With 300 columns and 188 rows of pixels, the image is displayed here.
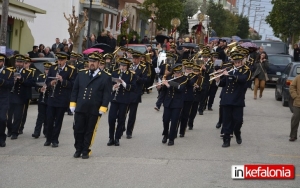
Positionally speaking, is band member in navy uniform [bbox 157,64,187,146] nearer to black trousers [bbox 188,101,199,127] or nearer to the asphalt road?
the asphalt road

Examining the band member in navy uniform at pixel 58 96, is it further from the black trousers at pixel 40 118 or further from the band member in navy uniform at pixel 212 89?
the band member in navy uniform at pixel 212 89

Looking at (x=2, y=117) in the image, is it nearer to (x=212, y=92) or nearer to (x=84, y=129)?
(x=84, y=129)

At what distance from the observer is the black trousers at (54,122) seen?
563 inches

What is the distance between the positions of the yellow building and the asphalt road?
11.0 m

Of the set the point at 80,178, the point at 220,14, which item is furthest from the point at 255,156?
the point at 220,14

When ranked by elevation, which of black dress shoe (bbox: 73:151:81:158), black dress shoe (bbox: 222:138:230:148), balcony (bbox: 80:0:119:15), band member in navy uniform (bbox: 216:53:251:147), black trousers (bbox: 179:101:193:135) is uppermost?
balcony (bbox: 80:0:119:15)

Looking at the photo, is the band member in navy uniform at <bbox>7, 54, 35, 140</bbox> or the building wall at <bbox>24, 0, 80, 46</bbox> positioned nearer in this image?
the band member in navy uniform at <bbox>7, 54, 35, 140</bbox>

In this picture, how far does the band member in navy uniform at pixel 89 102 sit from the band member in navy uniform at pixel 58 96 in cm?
151

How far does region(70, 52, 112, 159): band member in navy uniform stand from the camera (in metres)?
12.8

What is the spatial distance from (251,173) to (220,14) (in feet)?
225

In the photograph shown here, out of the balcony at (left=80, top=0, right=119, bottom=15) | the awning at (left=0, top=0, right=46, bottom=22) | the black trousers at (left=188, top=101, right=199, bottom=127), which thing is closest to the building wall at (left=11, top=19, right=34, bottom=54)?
the awning at (left=0, top=0, right=46, bottom=22)

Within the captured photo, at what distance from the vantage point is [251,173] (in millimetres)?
11539

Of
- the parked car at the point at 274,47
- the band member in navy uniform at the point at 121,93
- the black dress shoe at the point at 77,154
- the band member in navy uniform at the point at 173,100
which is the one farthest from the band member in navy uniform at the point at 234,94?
the parked car at the point at 274,47

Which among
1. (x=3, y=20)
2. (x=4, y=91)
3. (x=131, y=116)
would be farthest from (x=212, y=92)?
(x=4, y=91)
